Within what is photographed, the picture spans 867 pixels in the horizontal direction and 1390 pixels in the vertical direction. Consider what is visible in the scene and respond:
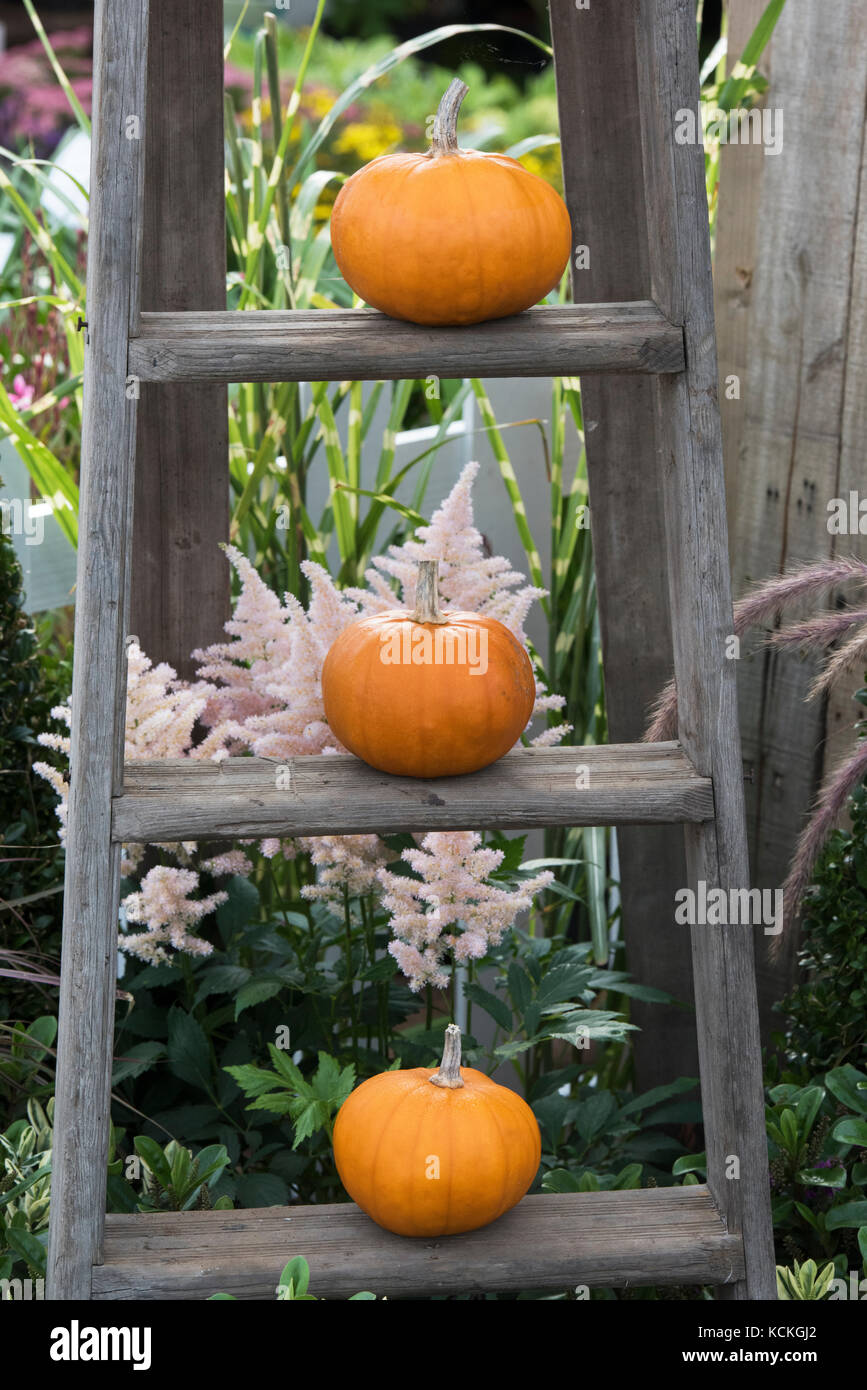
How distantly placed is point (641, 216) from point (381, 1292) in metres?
1.06

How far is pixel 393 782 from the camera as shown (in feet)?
3.39

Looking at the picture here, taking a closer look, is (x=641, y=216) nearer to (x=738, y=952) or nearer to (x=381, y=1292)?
(x=738, y=952)

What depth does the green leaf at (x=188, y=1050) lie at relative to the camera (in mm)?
1291

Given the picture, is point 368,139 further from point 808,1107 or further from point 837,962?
point 808,1107

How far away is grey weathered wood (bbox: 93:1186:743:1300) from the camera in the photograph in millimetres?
999

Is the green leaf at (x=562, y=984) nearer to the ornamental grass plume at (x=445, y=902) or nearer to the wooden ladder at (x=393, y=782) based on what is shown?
Result: the ornamental grass plume at (x=445, y=902)

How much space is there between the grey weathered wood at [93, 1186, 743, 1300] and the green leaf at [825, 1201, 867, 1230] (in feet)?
0.47

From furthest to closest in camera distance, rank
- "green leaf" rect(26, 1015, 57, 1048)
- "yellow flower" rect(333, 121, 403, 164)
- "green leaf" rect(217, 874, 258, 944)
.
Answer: "yellow flower" rect(333, 121, 403, 164) → "green leaf" rect(217, 874, 258, 944) → "green leaf" rect(26, 1015, 57, 1048)

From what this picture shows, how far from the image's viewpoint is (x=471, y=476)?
127 centimetres

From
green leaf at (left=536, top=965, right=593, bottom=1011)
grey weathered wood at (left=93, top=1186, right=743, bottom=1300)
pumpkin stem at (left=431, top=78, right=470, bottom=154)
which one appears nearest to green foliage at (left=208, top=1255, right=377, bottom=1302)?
grey weathered wood at (left=93, top=1186, right=743, bottom=1300)

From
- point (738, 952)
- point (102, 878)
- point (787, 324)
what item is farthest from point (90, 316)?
point (787, 324)

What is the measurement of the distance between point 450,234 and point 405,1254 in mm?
740

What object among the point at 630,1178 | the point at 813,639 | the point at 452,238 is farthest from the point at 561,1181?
the point at 452,238

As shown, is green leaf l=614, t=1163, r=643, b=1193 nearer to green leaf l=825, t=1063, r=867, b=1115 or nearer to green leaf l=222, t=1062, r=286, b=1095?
green leaf l=825, t=1063, r=867, b=1115
